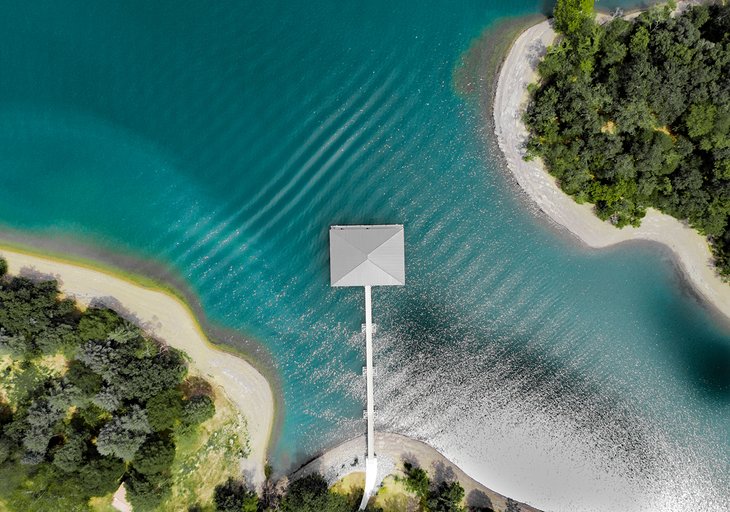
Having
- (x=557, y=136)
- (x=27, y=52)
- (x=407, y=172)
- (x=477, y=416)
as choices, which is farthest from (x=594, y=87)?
(x=27, y=52)

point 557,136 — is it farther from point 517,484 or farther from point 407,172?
point 517,484

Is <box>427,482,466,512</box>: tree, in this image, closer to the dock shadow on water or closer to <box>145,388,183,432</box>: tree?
the dock shadow on water

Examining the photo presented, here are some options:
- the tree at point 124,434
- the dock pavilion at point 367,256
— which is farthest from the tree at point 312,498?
the dock pavilion at point 367,256

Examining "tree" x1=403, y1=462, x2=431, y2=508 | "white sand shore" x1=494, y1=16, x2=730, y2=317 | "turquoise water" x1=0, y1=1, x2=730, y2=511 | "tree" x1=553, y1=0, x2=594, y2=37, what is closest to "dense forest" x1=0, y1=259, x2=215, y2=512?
"turquoise water" x1=0, y1=1, x2=730, y2=511

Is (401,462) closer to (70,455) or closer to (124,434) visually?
(124,434)

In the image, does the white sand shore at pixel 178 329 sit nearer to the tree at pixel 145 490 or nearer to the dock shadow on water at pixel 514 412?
the tree at pixel 145 490

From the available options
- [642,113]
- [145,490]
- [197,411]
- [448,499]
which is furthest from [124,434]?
[642,113]
